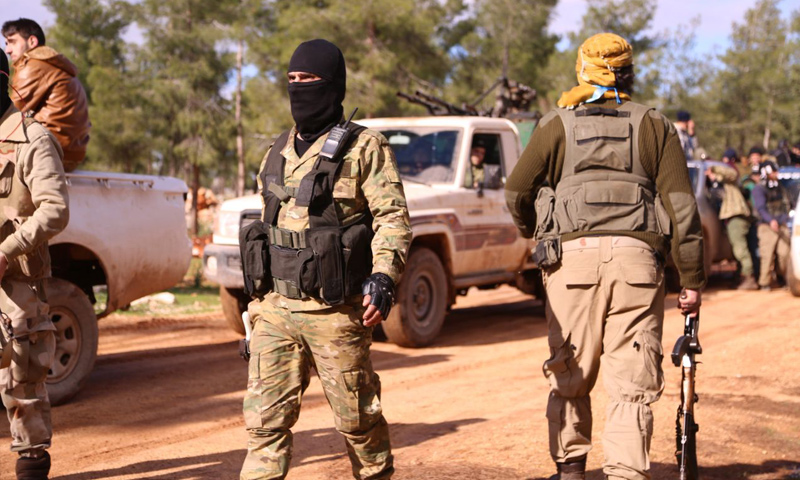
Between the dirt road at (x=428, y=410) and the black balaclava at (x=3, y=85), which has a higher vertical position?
the black balaclava at (x=3, y=85)

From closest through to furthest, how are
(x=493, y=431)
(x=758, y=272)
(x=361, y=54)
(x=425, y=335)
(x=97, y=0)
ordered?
1. (x=493, y=431)
2. (x=425, y=335)
3. (x=758, y=272)
4. (x=361, y=54)
5. (x=97, y=0)

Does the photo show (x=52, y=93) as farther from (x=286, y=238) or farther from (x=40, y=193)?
(x=286, y=238)

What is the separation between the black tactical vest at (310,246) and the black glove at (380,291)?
133 mm

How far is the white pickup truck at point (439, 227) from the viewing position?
28.3ft

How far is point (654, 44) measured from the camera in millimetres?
46531

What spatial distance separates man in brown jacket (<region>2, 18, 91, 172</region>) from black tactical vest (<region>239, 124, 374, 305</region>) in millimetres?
3044

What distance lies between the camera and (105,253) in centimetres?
679

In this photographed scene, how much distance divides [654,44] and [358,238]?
150 feet

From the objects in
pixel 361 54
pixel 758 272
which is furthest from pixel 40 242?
pixel 361 54

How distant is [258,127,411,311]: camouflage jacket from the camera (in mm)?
3648

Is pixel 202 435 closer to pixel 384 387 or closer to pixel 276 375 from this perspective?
pixel 384 387

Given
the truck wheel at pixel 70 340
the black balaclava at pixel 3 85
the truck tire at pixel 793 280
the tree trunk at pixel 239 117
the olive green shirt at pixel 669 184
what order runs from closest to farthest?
the olive green shirt at pixel 669 184, the black balaclava at pixel 3 85, the truck wheel at pixel 70 340, the truck tire at pixel 793 280, the tree trunk at pixel 239 117

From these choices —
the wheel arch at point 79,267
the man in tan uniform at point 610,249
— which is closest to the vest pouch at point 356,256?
the man in tan uniform at point 610,249

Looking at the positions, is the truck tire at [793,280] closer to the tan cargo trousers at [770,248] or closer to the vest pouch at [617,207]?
the tan cargo trousers at [770,248]
